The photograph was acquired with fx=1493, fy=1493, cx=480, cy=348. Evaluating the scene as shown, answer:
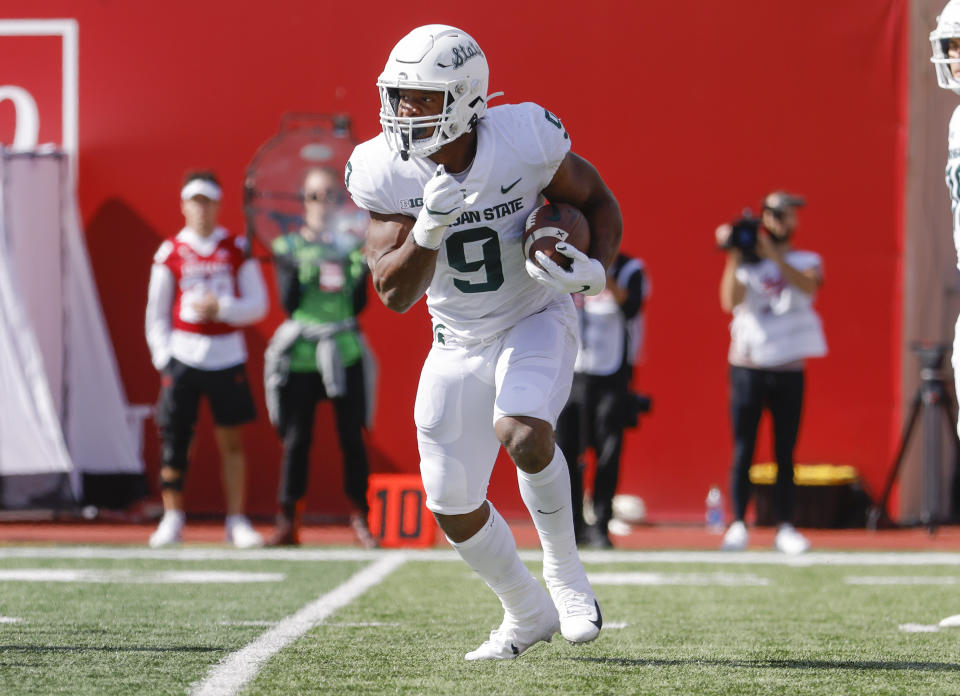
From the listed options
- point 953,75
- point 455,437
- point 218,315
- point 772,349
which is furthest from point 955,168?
point 218,315

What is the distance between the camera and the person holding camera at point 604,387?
7621mm

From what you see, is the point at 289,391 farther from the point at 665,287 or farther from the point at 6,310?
the point at 665,287

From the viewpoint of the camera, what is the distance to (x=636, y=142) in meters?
9.24

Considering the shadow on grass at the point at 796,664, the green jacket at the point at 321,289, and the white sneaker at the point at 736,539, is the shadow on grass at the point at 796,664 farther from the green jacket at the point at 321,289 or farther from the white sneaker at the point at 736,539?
the green jacket at the point at 321,289

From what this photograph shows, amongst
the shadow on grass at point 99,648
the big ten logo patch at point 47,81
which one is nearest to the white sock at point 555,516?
the shadow on grass at point 99,648

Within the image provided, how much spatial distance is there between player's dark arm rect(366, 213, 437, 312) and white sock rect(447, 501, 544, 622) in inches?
26.2

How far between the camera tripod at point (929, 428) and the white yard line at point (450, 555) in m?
0.98

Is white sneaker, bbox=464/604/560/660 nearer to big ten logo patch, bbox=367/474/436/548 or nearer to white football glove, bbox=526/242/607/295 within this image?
white football glove, bbox=526/242/607/295

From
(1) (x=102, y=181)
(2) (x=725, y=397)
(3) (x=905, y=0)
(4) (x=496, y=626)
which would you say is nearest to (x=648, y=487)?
(2) (x=725, y=397)

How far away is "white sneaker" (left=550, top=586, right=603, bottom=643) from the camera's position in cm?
396

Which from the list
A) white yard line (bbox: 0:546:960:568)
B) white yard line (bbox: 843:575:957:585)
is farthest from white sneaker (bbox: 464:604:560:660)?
white yard line (bbox: 0:546:960:568)

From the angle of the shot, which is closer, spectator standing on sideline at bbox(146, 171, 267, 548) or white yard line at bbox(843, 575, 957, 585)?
white yard line at bbox(843, 575, 957, 585)

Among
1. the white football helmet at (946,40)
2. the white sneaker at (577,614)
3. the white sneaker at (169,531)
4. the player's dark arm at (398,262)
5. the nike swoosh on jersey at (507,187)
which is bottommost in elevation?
the white sneaker at (169,531)

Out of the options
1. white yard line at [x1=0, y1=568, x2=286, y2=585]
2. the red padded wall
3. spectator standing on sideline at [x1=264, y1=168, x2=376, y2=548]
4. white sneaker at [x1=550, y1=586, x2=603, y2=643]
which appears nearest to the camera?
white sneaker at [x1=550, y1=586, x2=603, y2=643]
